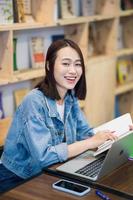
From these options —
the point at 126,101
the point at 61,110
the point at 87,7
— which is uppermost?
the point at 87,7

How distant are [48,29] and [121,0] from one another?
42.9 inches

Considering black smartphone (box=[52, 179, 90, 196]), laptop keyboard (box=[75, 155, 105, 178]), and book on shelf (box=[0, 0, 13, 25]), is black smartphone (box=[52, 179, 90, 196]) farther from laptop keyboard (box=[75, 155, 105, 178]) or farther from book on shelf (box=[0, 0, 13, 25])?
book on shelf (box=[0, 0, 13, 25])

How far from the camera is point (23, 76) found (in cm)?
306

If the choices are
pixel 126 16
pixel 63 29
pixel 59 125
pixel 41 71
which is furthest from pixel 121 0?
pixel 59 125

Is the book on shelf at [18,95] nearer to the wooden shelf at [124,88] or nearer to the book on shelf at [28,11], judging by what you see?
the book on shelf at [28,11]

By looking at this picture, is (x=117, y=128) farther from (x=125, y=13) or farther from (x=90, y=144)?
(x=125, y=13)

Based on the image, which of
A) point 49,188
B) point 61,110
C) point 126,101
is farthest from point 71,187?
point 126,101

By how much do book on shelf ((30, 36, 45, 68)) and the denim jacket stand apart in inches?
46.0

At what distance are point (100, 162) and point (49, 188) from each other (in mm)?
365

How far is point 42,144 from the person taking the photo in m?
1.92

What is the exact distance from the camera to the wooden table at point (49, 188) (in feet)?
5.15

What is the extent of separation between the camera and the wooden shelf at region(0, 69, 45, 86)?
2919 mm

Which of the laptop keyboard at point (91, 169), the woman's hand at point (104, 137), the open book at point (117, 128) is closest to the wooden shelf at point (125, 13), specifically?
the open book at point (117, 128)

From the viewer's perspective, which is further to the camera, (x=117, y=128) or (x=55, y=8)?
(x=55, y=8)
